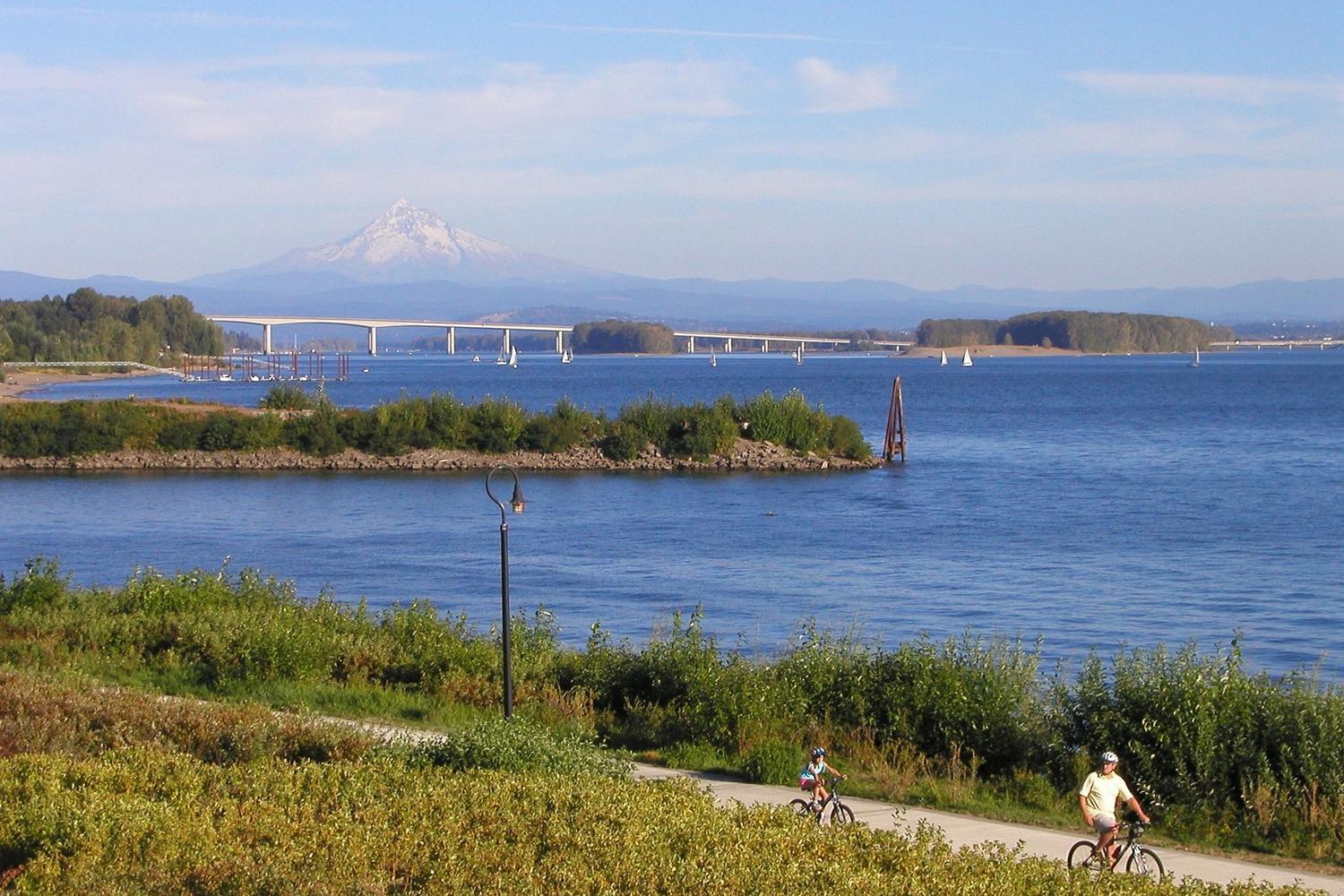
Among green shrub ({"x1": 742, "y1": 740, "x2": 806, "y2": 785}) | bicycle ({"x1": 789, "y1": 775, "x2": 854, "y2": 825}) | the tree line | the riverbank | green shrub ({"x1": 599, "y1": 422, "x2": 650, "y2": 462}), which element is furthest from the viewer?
the tree line

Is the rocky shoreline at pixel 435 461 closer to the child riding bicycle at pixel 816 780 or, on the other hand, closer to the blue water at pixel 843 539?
the blue water at pixel 843 539

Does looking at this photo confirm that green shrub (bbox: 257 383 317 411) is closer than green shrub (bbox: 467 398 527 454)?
No

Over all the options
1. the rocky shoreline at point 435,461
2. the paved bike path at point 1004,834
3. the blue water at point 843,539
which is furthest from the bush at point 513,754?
the rocky shoreline at point 435,461

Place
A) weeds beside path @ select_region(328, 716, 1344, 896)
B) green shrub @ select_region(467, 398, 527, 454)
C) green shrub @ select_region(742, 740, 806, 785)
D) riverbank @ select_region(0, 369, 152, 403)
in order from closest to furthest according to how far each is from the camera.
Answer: weeds beside path @ select_region(328, 716, 1344, 896), green shrub @ select_region(742, 740, 806, 785), green shrub @ select_region(467, 398, 527, 454), riverbank @ select_region(0, 369, 152, 403)

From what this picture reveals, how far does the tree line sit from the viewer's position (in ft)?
429

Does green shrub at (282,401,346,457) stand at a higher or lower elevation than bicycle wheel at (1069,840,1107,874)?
lower

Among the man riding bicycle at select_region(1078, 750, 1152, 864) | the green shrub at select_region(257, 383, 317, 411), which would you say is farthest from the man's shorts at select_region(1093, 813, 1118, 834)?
the green shrub at select_region(257, 383, 317, 411)

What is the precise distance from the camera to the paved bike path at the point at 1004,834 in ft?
35.1

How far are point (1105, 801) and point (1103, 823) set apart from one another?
0.17 metres

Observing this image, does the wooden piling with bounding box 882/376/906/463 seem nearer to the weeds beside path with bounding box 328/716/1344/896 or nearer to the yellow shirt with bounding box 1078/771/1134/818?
the weeds beside path with bounding box 328/716/1344/896

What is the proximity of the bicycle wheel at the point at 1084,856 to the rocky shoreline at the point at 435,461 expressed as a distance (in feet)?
148

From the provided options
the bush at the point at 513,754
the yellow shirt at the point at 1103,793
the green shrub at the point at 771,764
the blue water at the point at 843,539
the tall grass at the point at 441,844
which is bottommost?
the blue water at the point at 843,539

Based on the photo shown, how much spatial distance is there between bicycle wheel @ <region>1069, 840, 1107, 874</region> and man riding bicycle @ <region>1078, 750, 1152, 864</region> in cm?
11

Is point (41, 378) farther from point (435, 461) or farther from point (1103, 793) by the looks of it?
point (1103, 793)
